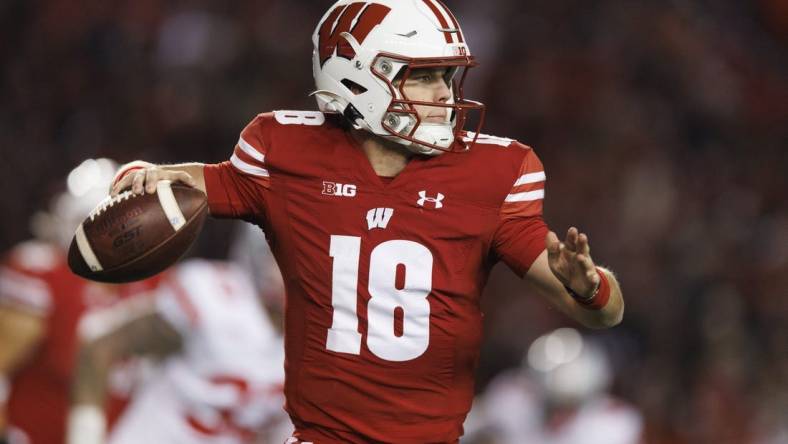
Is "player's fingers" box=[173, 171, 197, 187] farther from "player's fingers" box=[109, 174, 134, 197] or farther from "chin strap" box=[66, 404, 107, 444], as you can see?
"chin strap" box=[66, 404, 107, 444]

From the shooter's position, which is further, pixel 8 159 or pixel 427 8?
pixel 8 159

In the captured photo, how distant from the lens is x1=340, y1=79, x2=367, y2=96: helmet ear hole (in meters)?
3.07

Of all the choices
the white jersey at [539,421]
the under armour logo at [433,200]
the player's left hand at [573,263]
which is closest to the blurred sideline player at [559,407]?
the white jersey at [539,421]

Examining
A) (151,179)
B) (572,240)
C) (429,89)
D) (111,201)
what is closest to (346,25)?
(429,89)

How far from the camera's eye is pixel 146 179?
3.02 metres

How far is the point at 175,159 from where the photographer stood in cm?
840

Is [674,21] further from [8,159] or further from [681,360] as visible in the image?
[8,159]

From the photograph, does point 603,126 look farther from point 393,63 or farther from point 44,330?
point 393,63

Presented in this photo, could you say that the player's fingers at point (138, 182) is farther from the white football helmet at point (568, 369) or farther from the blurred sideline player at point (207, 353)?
the white football helmet at point (568, 369)

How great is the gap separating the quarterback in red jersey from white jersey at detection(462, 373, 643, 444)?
3570 millimetres

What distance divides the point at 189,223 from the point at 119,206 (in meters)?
0.16

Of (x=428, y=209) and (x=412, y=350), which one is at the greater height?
(x=428, y=209)

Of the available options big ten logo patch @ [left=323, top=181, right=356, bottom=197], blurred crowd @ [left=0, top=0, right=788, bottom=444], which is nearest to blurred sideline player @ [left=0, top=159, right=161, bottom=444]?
big ten logo patch @ [left=323, top=181, right=356, bottom=197]

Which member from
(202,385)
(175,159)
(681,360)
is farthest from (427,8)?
(175,159)
